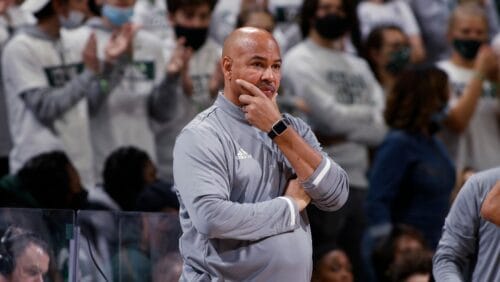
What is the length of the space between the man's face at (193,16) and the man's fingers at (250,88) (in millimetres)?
3477

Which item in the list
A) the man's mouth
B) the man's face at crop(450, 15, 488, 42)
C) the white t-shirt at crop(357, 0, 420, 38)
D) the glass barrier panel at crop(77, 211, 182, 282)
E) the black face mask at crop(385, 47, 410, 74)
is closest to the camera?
the man's mouth

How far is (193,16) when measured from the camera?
7.44 meters

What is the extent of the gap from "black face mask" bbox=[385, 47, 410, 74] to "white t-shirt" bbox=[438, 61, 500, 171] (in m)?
0.26

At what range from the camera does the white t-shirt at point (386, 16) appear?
28.8ft

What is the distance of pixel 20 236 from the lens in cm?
452

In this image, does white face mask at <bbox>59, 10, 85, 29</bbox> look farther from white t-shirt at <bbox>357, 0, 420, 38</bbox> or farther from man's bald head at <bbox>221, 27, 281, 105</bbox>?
man's bald head at <bbox>221, 27, 281, 105</bbox>

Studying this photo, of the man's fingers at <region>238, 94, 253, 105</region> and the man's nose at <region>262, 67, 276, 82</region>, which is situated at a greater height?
the man's nose at <region>262, 67, 276, 82</region>

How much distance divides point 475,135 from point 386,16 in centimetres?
128

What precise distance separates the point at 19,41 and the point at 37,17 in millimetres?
207

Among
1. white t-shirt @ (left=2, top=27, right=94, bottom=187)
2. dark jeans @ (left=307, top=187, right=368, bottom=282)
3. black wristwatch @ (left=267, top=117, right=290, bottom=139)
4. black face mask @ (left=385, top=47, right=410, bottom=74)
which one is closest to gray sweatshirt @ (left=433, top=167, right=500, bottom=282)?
black wristwatch @ (left=267, top=117, right=290, bottom=139)

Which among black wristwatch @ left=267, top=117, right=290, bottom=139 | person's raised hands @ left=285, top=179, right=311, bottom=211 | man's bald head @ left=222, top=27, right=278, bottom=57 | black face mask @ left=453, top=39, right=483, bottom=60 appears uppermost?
man's bald head @ left=222, top=27, right=278, bottom=57

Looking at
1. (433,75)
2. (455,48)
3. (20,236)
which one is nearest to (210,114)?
(20,236)

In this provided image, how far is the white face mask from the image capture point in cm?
705

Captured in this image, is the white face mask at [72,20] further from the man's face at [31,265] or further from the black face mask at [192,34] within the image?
the man's face at [31,265]
